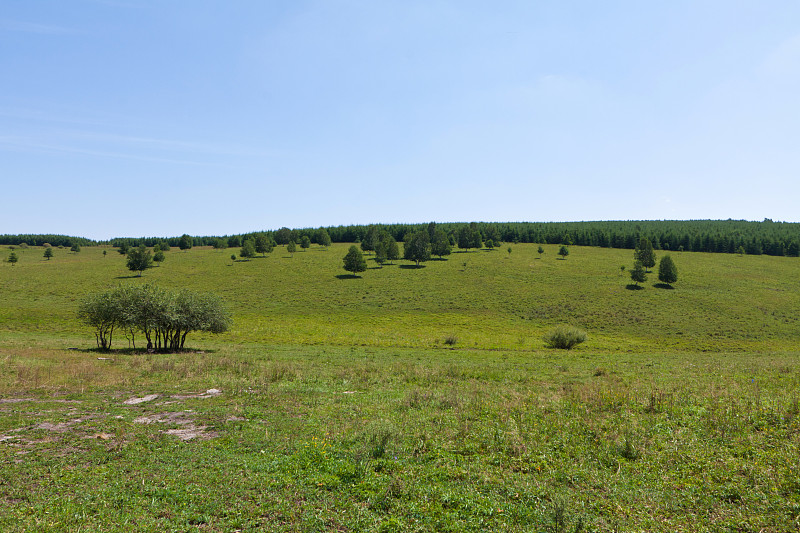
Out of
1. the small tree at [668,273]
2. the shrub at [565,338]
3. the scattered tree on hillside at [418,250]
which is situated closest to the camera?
the shrub at [565,338]

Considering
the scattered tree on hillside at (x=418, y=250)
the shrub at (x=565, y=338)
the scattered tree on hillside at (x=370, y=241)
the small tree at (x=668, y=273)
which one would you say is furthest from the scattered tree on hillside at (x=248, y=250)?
the small tree at (x=668, y=273)

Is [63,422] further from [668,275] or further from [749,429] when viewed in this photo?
[668,275]

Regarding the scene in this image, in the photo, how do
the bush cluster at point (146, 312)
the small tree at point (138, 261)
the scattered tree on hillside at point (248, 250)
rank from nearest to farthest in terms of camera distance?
the bush cluster at point (146, 312), the small tree at point (138, 261), the scattered tree on hillside at point (248, 250)

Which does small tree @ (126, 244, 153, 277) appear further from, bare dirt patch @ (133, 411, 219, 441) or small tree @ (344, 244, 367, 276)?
bare dirt patch @ (133, 411, 219, 441)

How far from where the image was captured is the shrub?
4706cm

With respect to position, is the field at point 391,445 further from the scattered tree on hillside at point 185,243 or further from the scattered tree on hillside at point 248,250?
the scattered tree on hillside at point 185,243

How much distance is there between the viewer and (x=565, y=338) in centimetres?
4700

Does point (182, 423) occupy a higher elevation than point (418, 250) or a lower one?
lower

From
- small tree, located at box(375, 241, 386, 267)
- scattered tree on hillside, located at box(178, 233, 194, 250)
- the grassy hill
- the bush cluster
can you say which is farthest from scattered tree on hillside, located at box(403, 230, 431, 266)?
scattered tree on hillside, located at box(178, 233, 194, 250)

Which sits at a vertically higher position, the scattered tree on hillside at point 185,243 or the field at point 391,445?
the scattered tree on hillside at point 185,243

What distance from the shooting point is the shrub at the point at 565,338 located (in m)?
47.1

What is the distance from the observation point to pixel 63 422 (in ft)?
45.0

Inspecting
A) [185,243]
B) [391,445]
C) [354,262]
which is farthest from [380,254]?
[391,445]

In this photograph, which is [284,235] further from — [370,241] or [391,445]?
[391,445]
